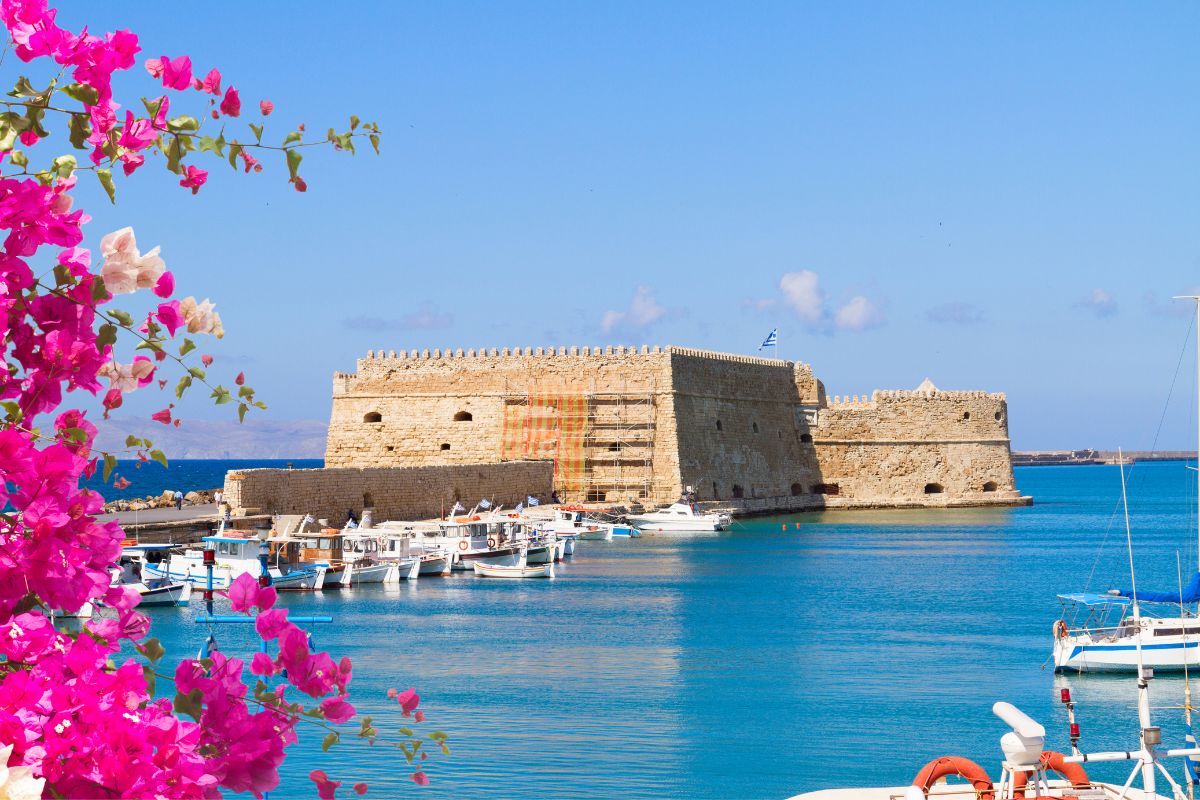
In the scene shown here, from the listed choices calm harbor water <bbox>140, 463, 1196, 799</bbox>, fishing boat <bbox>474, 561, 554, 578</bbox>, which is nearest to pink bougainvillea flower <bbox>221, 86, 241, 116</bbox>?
calm harbor water <bbox>140, 463, 1196, 799</bbox>

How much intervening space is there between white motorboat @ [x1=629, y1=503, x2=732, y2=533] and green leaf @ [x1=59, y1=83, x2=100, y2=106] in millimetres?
32894

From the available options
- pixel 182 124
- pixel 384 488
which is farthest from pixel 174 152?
pixel 384 488

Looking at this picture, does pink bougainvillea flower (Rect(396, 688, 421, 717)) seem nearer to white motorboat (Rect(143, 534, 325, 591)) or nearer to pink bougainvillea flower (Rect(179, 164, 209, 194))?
pink bougainvillea flower (Rect(179, 164, 209, 194))

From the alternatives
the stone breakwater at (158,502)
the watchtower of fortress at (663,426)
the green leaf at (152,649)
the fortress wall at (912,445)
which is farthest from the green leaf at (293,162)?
the fortress wall at (912,445)

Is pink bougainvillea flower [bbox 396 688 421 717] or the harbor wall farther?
the harbor wall

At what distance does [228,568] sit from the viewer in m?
20.6

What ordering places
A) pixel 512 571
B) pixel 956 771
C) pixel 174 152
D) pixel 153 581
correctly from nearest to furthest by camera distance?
pixel 174 152
pixel 956 771
pixel 153 581
pixel 512 571

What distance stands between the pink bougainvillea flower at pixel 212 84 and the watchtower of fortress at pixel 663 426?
33.8 meters

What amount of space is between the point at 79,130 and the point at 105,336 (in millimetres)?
351

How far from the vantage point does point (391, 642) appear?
17.5 m

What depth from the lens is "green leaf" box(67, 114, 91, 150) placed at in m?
2.28

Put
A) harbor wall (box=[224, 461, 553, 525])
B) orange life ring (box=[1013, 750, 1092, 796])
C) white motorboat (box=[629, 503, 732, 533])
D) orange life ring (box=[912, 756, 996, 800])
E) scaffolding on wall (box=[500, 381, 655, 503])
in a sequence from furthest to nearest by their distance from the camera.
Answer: scaffolding on wall (box=[500, 381, 655, 503]) → white motorboat (box=[629, 503, 732, 533]) → harbor wall (box=[224, 461, 553, 525]) → orange life ring (box=[1013, 750, 1092, 796]) → orange life ring (box=[912, 756, 996, 800])

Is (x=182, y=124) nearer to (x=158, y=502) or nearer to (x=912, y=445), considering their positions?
(x=158, y=502)

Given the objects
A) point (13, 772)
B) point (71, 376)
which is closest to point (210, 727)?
point (13, 772)
